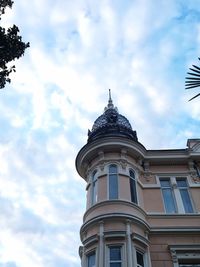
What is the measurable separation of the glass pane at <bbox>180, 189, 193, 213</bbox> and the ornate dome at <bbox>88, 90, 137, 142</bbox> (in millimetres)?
3570

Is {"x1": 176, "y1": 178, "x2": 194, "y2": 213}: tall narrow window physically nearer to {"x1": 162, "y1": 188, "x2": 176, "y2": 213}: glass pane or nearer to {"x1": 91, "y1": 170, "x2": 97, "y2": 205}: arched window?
{"x1": 162, "y1": 188, "x2": 176, "y2": 213}: glass pane

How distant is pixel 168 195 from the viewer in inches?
591

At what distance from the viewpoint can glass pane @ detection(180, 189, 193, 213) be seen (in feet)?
47.2

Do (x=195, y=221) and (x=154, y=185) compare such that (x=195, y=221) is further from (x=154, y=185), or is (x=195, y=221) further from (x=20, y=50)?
(x=20, y=50)

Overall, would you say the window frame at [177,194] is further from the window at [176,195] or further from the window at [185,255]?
the window at [185,255]

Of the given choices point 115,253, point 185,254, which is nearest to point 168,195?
point 185,254

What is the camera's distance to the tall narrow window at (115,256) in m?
11.5

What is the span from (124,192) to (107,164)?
177 cm

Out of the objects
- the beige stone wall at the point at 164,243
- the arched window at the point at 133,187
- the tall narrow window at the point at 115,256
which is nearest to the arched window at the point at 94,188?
the arched window at the point at 133,187

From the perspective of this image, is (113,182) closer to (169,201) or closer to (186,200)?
(169,201)

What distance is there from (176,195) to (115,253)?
14.8ft

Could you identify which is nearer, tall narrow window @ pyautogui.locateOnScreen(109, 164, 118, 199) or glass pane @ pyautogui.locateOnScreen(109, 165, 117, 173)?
tall narrow window @ pyautogui.locateOnScreen(109, 164, 118, 199)

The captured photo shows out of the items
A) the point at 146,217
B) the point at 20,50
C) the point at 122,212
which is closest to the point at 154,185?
the point at 146,217

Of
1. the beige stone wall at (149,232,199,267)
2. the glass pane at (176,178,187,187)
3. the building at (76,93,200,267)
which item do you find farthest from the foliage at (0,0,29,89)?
the glass pane at (176,178,187,187)
